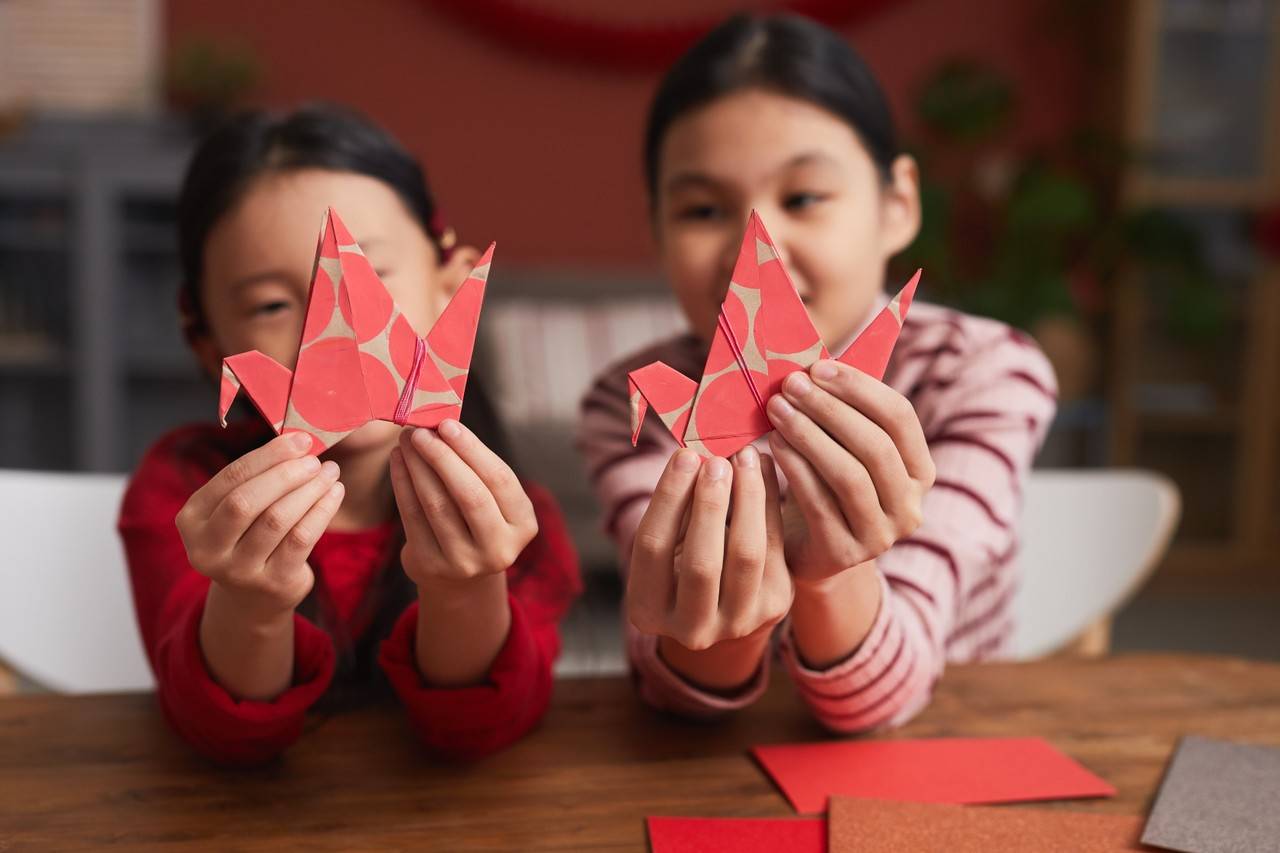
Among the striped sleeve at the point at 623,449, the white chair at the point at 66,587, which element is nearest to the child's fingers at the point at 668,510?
the striped sleeve at the point at 623,449

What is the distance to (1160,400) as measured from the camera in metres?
3.72

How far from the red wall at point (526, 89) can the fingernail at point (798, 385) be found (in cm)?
315

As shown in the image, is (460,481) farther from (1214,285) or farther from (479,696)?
(1214,285)

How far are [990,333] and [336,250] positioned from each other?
663mm

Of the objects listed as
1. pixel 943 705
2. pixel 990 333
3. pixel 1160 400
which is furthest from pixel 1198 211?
pixel 943 705

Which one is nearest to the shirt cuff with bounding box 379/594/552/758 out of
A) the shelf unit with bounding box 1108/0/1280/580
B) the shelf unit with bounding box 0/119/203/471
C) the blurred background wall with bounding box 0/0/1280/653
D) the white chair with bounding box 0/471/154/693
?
the white chair with bounding box 0/471/154/693

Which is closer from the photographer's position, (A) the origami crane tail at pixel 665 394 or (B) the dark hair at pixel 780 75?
(A) the origami crane tail at pixel 665 394

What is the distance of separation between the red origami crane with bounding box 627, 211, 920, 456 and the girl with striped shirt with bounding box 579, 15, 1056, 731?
0.02 m

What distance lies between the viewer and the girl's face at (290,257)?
75 cm

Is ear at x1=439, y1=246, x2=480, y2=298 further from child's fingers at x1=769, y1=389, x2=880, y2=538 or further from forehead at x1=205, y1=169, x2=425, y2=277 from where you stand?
child's fingers at x1=769, y1=389, x2=880, y2=538

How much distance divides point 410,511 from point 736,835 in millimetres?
235

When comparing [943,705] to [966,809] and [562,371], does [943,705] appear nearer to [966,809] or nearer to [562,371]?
[966,809]

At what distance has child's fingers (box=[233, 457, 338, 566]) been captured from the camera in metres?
0.52

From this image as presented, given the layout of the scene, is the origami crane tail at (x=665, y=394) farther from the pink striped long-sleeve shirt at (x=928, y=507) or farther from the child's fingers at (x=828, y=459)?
the pink striped long-sleeve shirt at (x=928, y=507)
